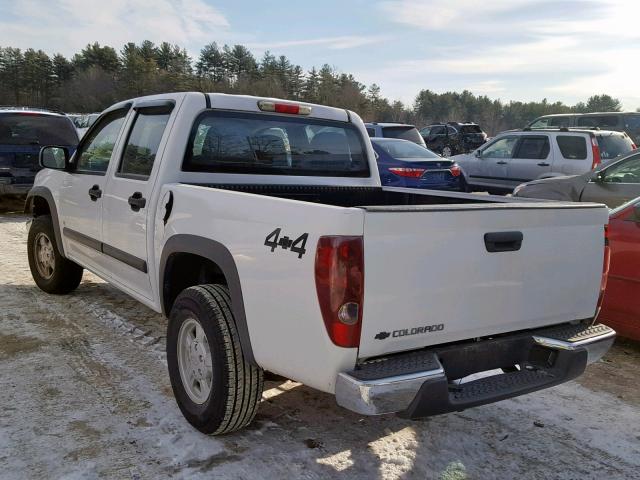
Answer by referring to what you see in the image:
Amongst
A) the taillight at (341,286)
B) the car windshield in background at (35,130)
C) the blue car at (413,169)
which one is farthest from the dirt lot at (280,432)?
the car windshield in background at (35,130)

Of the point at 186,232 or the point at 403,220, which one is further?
the point at 186,232

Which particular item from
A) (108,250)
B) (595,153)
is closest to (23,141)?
(108,250)

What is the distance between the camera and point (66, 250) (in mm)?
5176

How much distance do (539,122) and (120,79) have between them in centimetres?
6813

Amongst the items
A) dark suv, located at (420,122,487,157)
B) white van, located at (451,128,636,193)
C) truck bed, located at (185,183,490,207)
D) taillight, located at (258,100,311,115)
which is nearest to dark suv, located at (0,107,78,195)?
taillight, located at (258,100,311,115)

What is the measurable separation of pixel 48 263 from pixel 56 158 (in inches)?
47.7

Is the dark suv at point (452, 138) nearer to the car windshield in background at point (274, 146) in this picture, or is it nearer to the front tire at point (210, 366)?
the car windshield in background at point (274, 146)

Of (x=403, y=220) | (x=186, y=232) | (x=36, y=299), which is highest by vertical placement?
(x=403, y=220)

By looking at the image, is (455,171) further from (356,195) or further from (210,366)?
(210,366)

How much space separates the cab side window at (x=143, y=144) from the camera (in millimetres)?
3805

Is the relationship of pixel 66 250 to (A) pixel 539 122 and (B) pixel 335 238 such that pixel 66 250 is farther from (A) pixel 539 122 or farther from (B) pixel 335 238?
(A) pixel 539 122

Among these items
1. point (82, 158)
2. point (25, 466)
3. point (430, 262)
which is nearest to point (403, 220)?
point (430, 262)

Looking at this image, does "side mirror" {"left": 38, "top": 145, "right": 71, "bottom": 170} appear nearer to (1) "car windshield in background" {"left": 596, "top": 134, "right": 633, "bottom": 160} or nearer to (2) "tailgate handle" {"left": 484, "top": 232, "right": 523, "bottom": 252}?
(2) "tailgate handle" {"left": 484, "top": 232, "right": 523, "bottom": 252}

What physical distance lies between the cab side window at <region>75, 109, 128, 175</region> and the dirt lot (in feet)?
4.82
